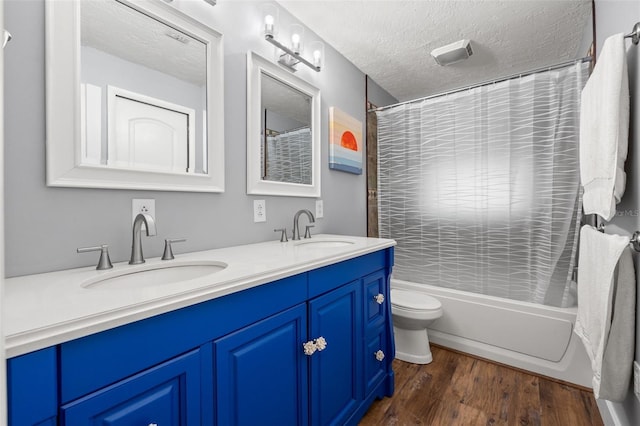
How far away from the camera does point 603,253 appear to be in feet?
3.68

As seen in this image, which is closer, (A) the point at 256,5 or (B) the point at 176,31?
(B) the point at 176,31

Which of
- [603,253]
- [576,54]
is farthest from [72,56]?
[576,54]

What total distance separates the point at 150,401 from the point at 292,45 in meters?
1.79

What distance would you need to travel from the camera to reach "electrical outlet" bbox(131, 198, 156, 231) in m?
1.09

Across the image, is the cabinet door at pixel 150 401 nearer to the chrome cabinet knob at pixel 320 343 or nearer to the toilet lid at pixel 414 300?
the chrome cabinet knob at pixel 320 343

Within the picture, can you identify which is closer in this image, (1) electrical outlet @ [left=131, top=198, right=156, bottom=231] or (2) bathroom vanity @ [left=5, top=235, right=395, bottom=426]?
(2) bathroom vanity @ [left=5, top=235, right=395, bottom=426]

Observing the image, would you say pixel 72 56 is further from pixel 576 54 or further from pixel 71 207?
pixel 576 54

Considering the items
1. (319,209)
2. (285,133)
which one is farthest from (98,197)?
(319,209)

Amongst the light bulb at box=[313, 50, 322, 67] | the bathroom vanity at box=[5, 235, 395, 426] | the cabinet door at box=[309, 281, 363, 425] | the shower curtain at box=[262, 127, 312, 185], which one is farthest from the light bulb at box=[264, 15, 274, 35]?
the cabinet door at box=[309, 281, 363, 425]

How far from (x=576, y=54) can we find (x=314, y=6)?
1998 millimetres

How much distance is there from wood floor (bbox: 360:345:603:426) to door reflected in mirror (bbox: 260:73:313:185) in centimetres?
140

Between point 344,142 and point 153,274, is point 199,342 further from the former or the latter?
point 344,142

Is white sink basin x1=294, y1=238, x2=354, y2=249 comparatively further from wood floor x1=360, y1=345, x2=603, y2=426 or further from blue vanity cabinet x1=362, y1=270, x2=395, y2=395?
wood floor x1=360, y1=345, x2=603, y2=426

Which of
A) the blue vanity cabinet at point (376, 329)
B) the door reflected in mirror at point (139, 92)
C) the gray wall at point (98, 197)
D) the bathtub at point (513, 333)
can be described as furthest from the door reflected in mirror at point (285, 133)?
the bathtub at point (513, 333)
